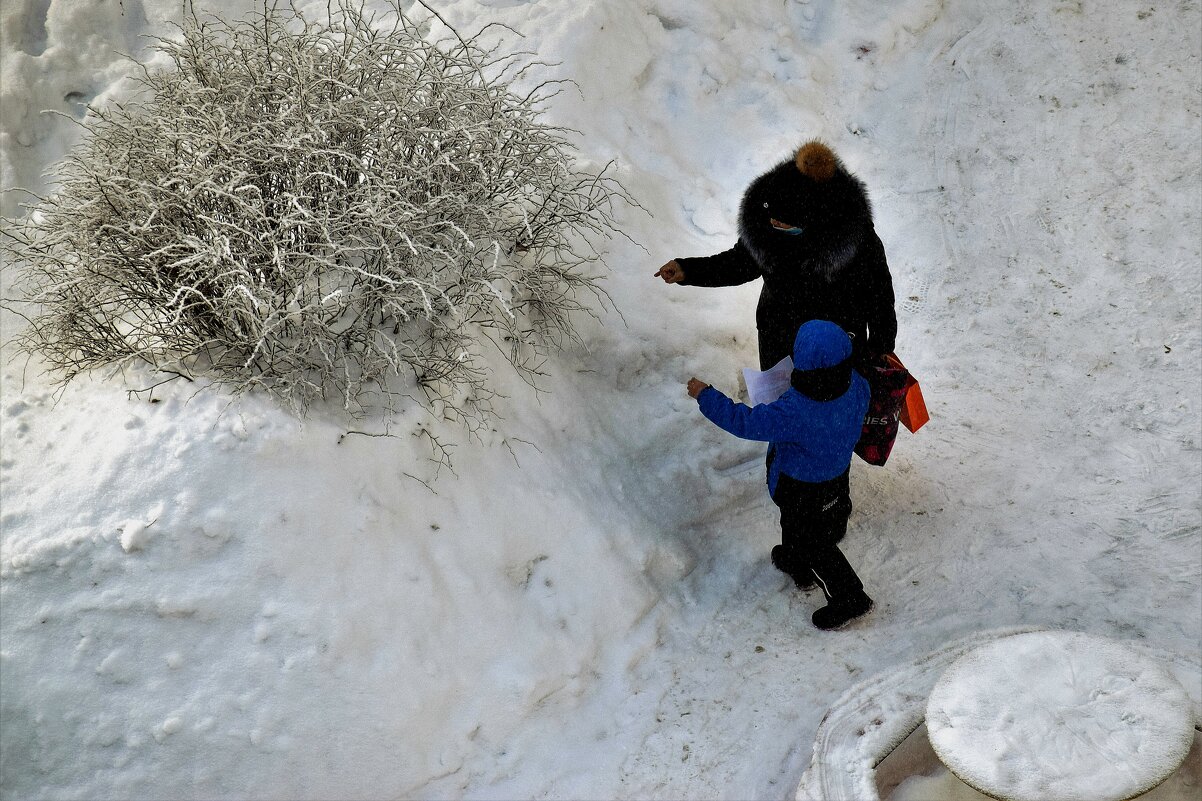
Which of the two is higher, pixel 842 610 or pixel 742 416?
pixel 742 416

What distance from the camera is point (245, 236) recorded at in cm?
322

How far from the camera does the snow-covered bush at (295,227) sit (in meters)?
3.17

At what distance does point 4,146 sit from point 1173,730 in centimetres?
527

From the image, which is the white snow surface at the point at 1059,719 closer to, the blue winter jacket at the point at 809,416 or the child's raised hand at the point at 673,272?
the blue winter jacket at the point at 809,416

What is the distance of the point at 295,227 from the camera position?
3246mm

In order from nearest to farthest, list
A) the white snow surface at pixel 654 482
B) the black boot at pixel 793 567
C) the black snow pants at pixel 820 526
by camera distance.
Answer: the white snow surface at pixel 654 482 < the black snow pants at pixel 820 526 < the black boot at pixel 793 567

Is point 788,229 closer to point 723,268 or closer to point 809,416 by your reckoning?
point 723,268

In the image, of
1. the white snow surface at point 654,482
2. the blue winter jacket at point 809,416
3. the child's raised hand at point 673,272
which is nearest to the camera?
the white snow surface at point 654,482

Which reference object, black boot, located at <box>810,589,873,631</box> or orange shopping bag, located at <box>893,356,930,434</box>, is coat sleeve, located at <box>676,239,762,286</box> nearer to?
orange shopping bag, located at <box>893,356,930,434</box>

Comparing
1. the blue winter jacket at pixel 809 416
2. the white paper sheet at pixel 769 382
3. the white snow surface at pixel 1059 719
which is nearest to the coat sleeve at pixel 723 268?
the white paper sheet at pixel 769 382

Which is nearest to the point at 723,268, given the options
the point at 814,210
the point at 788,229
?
the point at 788,229

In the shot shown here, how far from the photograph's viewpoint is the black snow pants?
11.5ft

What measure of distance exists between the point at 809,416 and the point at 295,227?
178 centimetres

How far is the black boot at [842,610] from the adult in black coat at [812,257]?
0.85 meters
